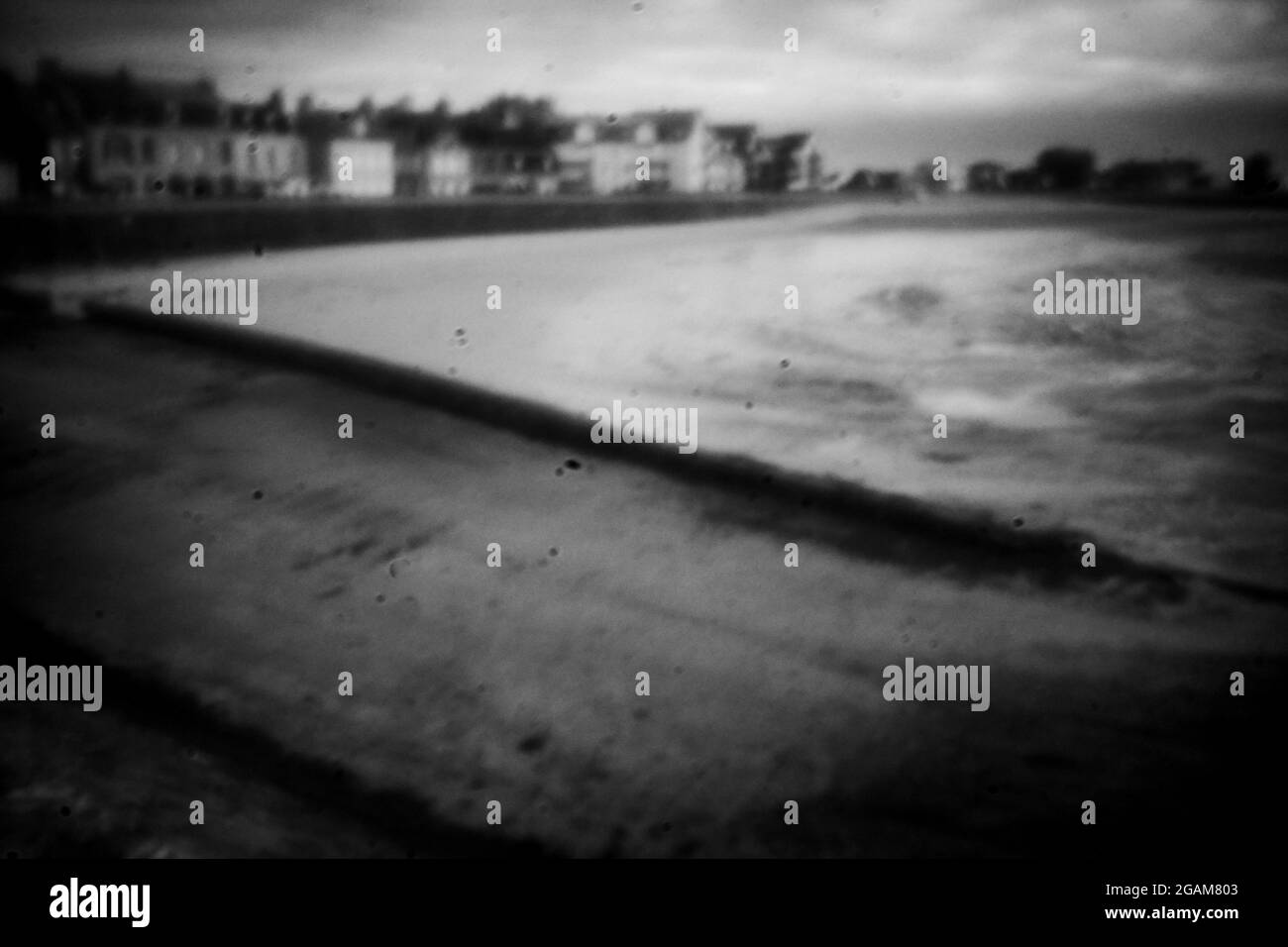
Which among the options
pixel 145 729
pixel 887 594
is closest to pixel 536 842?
pixel 145 729

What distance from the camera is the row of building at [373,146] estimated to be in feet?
12.5

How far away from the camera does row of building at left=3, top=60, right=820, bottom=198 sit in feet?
12.5

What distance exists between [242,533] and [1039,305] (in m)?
3.25

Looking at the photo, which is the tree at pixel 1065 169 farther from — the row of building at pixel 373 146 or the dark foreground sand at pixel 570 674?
the dark foreground sand at pixel 570 674

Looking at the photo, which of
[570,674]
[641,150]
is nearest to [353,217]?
[641,150]

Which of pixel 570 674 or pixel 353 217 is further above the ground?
pixel 353 217

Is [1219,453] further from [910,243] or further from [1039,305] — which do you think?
[910,243]

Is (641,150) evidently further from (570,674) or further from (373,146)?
(570,674)

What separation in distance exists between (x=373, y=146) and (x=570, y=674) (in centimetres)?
375

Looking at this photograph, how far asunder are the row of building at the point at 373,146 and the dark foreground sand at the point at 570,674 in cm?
139

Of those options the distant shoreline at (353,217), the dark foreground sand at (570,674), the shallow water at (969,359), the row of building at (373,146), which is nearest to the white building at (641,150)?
the row of building at (373,146)

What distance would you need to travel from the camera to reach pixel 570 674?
8.16 ft

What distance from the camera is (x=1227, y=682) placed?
7.78ft
